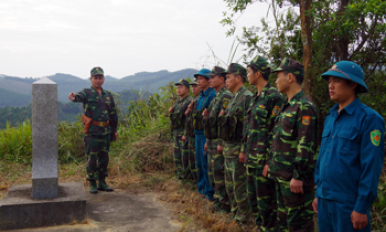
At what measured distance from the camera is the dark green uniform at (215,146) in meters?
4.93

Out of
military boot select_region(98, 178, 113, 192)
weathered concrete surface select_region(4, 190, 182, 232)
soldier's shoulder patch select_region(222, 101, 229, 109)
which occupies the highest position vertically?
soldier's shoulder patch select_region(222, 101, 229, 109)

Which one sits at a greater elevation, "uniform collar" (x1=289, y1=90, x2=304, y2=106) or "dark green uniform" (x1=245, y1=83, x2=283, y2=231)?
"uniform collar" (x1=289, y1=90, x2=304, y2=106)

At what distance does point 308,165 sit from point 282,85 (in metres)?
0.84

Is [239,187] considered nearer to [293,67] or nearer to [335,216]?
[293,67]

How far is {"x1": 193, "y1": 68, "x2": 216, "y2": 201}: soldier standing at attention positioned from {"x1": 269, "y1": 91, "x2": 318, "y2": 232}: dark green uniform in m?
2.30

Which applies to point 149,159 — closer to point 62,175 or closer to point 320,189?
point 62,175

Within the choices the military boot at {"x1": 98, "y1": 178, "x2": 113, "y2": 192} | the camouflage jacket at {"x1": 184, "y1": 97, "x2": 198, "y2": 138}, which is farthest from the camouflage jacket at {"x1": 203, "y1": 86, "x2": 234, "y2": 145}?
the military boot at {"x1": 98, "y1": 178, "x2": 113, "y2": 192}

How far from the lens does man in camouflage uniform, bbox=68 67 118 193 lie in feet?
20.0

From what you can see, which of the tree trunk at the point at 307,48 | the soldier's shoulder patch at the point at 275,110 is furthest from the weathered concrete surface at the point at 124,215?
the tree trunk at the point at 307,48

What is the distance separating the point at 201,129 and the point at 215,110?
772mm

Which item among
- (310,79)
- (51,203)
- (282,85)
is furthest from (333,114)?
(51,203)

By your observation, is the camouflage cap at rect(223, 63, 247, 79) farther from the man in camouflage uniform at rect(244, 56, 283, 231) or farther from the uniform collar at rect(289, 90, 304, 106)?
the uniform collar at rect(289, 90, 304, 106)

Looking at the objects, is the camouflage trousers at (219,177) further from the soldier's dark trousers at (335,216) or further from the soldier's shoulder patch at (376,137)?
the soldier's shoulder patch at (376,137)

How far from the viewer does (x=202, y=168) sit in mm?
5848
